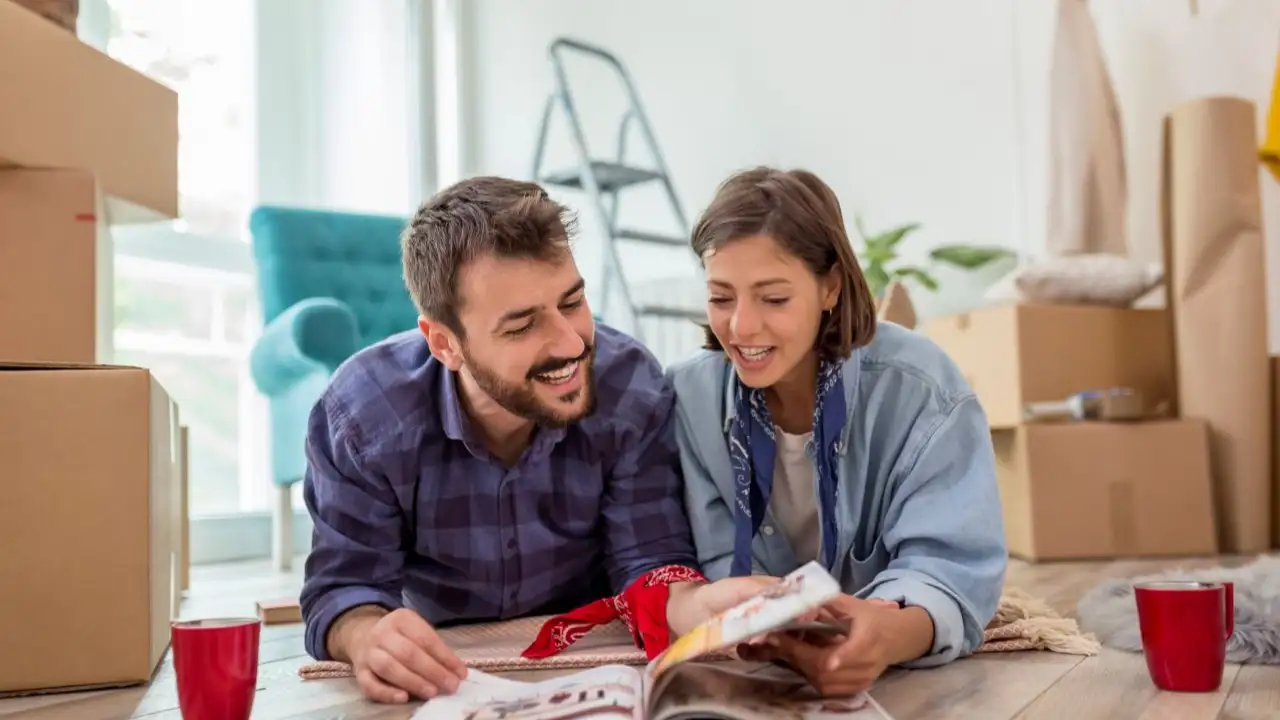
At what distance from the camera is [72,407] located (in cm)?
135

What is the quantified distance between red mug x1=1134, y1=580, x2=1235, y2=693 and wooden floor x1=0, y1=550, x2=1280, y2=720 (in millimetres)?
19

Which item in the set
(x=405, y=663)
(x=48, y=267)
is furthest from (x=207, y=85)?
(x=405, y=663)

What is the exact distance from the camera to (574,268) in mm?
1365

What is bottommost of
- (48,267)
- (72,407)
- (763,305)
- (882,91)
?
(72,407)

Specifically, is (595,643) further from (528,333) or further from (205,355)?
(205,355)

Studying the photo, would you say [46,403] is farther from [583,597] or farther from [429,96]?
[429,96]

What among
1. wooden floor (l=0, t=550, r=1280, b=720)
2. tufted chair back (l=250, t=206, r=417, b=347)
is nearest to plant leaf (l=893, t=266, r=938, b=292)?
tufted chair back (l=250, t=206, r=417, b=347)

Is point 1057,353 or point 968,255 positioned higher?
point 968,255

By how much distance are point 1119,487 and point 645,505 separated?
5.53 feet

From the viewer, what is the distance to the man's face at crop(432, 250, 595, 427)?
133 cm

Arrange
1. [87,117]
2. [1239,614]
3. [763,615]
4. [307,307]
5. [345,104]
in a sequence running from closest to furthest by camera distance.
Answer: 1. [763,615]
2. [1239,614]
3. [87,117]
4. [307,307]
5. [345,104]

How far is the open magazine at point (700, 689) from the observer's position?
0.89m

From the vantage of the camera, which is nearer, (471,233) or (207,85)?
(471,233)

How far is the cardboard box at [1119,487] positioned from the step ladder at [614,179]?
1.06 m
